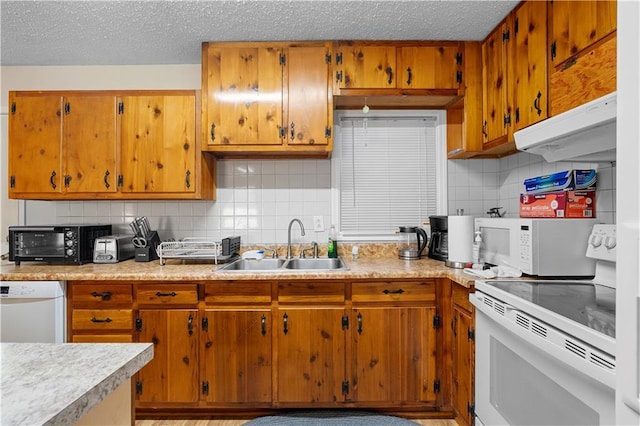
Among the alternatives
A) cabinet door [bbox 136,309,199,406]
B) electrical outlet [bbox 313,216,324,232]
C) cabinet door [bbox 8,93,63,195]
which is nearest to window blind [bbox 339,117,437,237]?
electrical outlet [bbox 313,216,324,232]

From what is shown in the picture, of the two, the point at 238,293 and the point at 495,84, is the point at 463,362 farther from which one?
the point at 495,84

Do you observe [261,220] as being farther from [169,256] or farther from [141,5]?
[141,5]

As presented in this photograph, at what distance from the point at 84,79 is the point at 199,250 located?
174cm

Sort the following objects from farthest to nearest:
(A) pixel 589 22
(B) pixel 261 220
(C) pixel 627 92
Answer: (B) pixel 261 220
(A) pixel 589 22
(C) pixel 627 92

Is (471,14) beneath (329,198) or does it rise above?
above

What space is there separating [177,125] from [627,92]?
238cm

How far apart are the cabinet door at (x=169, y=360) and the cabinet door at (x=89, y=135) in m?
1.11

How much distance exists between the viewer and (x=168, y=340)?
2.00 meters

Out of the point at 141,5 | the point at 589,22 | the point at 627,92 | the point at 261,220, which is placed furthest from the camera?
the point at 261,220

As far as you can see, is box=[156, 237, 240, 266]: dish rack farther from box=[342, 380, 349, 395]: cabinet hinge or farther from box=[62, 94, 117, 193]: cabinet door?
box=[342, 380, 349, 395]: cabinet hinge

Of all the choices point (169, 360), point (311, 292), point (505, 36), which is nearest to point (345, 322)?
point (311, 292)

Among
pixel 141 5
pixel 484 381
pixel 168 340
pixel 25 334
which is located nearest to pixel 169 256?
pixel 168 340

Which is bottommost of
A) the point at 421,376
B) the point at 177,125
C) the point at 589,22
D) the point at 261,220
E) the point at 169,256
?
the point at 421,376

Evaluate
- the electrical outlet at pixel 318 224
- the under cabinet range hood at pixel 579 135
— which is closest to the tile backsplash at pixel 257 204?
the electrical outlet at pixel 318 224
